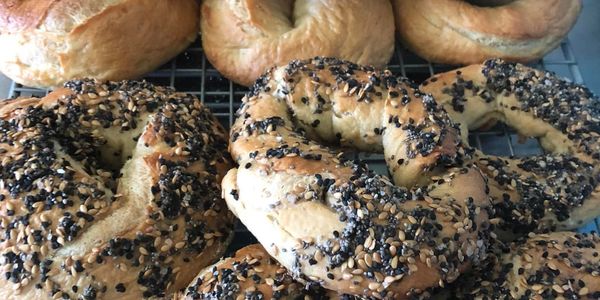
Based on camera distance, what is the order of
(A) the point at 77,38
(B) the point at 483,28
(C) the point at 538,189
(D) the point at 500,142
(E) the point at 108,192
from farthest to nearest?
1. (D) the point at 500,142
2. (B) the point at 483,28
3. (A) the point at 77,38
4. (C) the point at 538,189
5. (E) the point at 108,192

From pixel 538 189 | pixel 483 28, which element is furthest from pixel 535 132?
pixel 483 28

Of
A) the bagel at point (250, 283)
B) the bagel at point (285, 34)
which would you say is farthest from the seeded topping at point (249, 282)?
the bagel at point (285, 34)

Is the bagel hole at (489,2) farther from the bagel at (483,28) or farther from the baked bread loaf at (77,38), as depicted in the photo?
the baked bread loaf at (77,38)

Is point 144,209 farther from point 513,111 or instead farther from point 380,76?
point 513,111

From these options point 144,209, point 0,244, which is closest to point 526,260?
point 144,209

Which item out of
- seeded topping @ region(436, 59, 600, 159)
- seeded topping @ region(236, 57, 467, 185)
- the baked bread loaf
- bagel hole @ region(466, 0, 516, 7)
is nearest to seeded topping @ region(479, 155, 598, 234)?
seeded topping @ region(436, 59, 600, 159)

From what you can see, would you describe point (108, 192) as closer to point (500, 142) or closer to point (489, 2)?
point (500, 142)

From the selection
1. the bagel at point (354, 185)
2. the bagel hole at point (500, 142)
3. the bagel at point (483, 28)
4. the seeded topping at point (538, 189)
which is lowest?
the bagel hole at point (500, 142)

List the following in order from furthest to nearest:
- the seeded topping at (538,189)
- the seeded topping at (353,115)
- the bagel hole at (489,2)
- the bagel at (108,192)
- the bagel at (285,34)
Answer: the bagel hole at (489,2) → the bagel at (285,34) → the seeded topping at (538,189) → the seeded topping at (353,115) → the bagel at (108,192)
